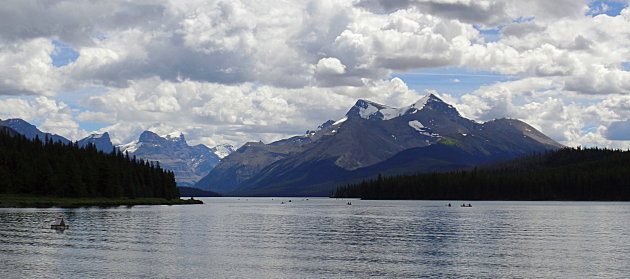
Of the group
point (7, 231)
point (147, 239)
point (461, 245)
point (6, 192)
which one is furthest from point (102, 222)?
point (6, 192)

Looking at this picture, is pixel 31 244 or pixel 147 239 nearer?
pixel 31 244

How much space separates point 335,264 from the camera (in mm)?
72562

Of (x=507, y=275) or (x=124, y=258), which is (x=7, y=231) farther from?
(x=507, y=275)

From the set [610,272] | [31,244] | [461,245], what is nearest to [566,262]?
[610,272]

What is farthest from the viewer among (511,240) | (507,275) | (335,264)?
(511,240)

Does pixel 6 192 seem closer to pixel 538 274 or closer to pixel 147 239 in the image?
pixel 147 239

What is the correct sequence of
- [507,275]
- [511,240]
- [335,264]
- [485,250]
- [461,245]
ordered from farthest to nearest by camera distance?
[511,240], [461,245], [485,250], [335,264], [507,275]

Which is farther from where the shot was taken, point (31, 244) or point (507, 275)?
point (31, 244)

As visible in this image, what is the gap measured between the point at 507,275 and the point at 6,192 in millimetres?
172773

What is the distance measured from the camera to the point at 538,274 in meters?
65.9

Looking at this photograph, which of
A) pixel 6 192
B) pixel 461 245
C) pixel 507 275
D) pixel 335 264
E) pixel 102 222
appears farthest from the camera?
pixel 6 192

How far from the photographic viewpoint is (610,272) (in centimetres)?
6712

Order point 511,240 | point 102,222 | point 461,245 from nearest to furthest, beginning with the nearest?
1. point 461,245
2. point 511,240
3. point 102,222

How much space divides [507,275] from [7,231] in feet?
248
